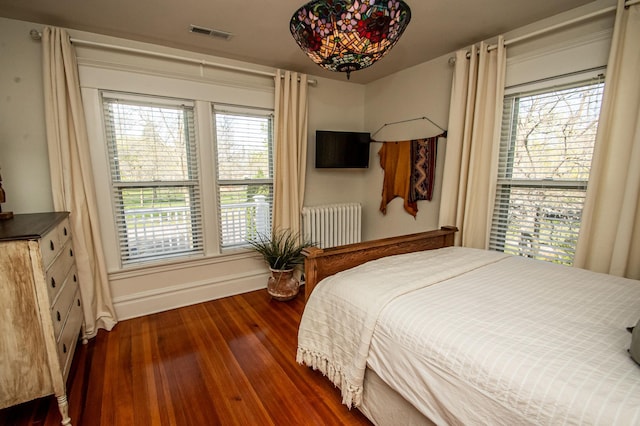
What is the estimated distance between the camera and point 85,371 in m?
1.86

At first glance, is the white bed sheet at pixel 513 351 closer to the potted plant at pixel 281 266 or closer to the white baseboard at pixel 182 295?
the potted plant at pixel 281 266

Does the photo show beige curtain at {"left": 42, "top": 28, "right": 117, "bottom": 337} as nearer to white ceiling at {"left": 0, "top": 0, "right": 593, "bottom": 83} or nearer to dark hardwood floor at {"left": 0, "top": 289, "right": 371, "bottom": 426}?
white ceiling at {"left": 0, "top": 0, "right": 593, "bottom": 83}

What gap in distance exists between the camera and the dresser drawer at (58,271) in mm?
1457

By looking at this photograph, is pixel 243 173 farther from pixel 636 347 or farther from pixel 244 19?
pixel 636 347

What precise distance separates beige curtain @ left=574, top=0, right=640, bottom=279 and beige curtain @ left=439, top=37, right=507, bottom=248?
0.60m

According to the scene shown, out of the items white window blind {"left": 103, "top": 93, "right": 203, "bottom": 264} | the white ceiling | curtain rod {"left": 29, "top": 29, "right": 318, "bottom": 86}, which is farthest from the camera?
white window blind {"left": 103, "top": 93, "right": 203, "bottom": 264}

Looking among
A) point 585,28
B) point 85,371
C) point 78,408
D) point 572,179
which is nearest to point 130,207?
point 85,371

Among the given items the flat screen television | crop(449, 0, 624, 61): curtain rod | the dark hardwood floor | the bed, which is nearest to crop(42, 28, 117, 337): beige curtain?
the dark hardwood floor

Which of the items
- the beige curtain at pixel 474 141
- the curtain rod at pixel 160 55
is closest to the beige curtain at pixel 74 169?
the curtain rod at pixel 160 55

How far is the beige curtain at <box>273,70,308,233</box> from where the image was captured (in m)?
2.95

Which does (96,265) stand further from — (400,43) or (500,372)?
(400,43)

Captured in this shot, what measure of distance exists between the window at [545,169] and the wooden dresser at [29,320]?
3007 millimetres

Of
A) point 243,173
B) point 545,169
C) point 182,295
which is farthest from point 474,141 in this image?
point 182,295

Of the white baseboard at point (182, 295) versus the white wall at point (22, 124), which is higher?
the white wall at point (22, 124)
